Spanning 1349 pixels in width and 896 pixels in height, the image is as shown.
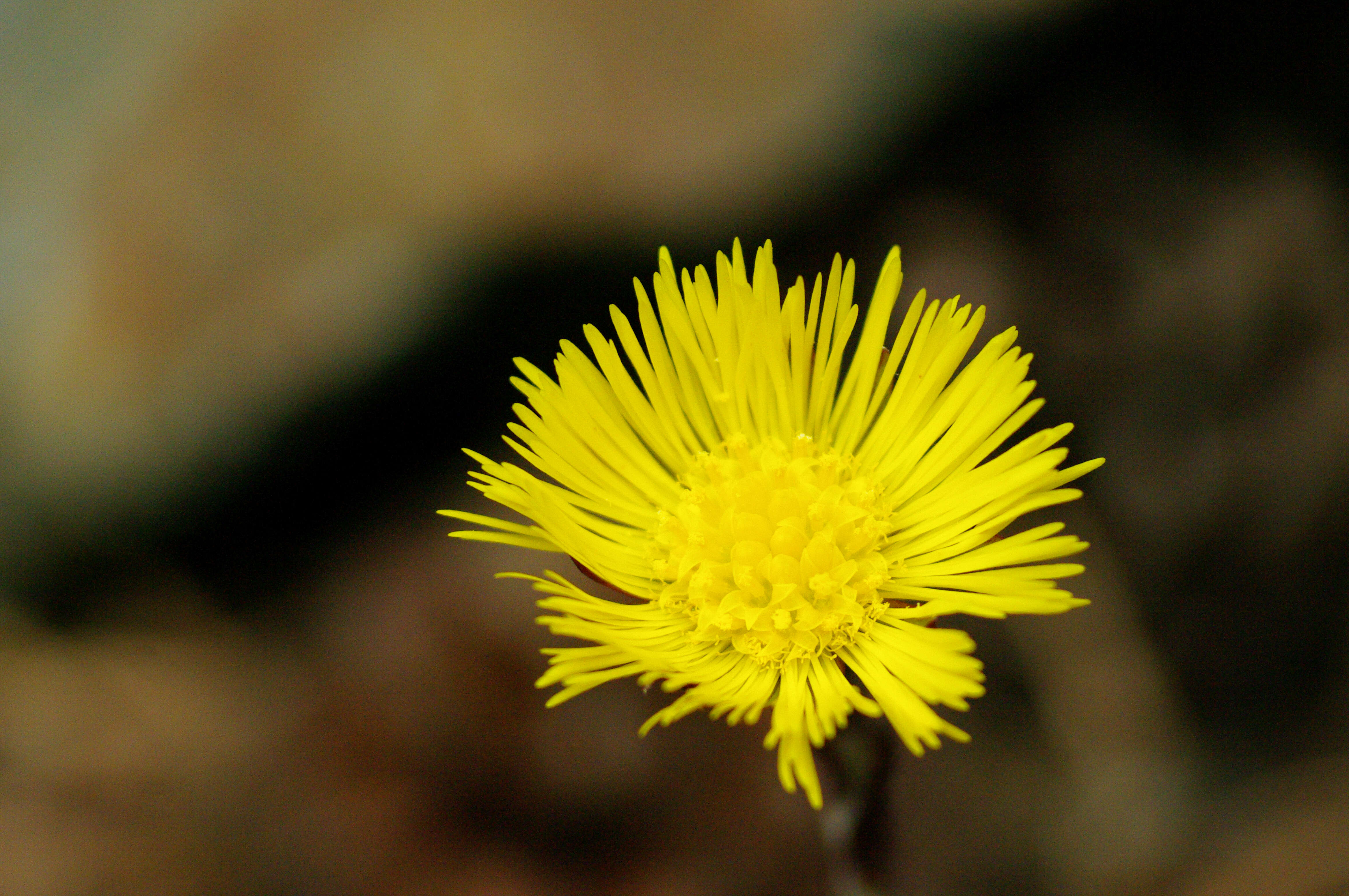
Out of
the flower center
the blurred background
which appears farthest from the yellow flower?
the blurred background

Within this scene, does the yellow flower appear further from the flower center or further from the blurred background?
the blurred background

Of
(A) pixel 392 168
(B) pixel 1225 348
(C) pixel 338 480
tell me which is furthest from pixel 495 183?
(B) pixel 1225 348

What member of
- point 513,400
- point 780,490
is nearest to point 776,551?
point 780,490

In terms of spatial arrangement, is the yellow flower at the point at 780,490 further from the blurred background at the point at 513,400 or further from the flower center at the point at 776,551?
the blurred background at the point at 513,400

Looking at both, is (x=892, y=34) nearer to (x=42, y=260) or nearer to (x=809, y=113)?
(x=809, y=113)

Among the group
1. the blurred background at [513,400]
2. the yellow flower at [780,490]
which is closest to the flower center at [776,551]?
the yellow flower at [780,490]

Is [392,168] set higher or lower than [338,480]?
higher
